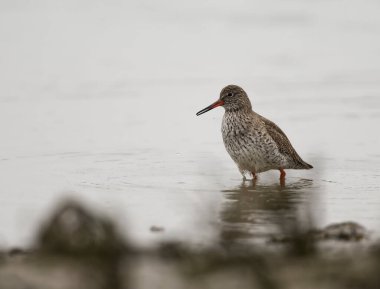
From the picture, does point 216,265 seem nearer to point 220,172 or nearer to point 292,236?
point 292,236

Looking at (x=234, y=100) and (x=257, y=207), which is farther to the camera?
(x=234, y=100)

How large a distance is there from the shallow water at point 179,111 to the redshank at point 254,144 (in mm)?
259

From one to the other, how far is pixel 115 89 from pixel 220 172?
4.85 meters

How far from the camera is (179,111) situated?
46.4 feet

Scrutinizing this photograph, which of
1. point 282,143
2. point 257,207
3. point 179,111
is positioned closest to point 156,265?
point 257,207

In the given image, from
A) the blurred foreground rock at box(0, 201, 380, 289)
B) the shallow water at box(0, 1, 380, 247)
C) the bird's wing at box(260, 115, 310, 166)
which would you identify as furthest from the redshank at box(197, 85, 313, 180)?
the blurred foreground rock at box(0, 201, 380, 289)

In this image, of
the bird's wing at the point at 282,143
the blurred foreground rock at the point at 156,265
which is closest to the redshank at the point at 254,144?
the bird's wing at the point at 282,143

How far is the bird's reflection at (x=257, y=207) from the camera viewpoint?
7164 mm

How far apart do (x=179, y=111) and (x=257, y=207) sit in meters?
5.94

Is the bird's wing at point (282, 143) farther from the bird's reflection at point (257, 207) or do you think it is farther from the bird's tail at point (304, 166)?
the bird's reflection at point (257, 207)

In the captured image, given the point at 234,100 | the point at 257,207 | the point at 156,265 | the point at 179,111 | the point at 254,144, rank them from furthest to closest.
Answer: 1. the point at 179,111
2. the point at 234,100
3. the point at 254,144
4. the point at 257,207
5. the point at 156,265

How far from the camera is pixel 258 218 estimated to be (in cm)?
779

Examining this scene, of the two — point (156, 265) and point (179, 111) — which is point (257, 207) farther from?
point (179, 111)

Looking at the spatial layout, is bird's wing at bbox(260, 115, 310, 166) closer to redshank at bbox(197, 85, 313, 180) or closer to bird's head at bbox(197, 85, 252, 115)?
redshank at bbox(197, 85, 313, 180)
